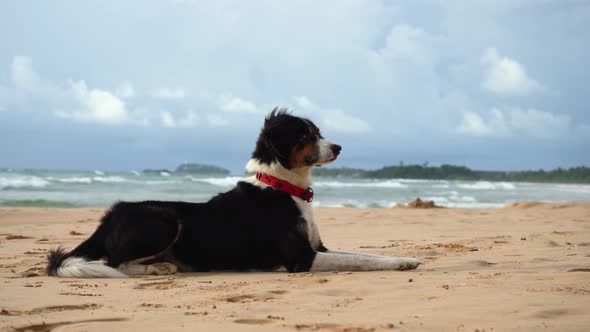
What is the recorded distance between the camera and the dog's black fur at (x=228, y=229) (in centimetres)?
549

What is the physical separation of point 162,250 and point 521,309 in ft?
10.9

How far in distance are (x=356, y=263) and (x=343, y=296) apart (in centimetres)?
147

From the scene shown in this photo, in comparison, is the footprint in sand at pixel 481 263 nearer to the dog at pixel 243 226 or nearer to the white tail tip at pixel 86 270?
the dog at pixel 243 226

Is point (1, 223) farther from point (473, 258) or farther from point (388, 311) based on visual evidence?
point (388, 311)

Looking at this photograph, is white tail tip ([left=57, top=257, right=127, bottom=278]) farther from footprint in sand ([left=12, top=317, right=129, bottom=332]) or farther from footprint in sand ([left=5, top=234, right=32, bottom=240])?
footprint in sand ([left=5, top=234, right=32, bottom=240])

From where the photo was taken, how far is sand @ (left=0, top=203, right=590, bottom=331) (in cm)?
310

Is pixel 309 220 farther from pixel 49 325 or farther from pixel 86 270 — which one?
pixel 49 325

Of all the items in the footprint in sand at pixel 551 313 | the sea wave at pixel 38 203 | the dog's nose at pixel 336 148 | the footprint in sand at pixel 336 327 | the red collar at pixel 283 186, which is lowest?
the footprint in sand at pixel 336 327

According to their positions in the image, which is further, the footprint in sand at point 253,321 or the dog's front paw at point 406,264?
the dog's front paw at point 406,264

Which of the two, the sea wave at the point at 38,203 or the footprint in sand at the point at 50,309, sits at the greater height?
the sea wave at the point at 38,203

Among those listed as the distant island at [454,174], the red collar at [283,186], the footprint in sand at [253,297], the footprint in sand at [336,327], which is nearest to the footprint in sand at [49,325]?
→ the footprint in sand at [253,297]

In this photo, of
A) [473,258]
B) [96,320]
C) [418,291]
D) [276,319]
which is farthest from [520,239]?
[96,320]

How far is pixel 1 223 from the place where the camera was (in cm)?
1154

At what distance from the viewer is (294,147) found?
18.6ft
